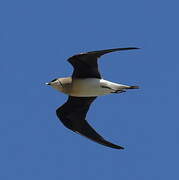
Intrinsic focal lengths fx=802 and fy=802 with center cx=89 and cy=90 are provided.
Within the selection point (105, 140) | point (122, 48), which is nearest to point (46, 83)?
point (105, 140)

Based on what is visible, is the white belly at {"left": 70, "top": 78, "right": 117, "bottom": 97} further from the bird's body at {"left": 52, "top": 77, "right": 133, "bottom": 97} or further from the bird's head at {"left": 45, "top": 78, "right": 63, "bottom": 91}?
the bird's head at {"left": 45, "top": 78, "right": 63, "bottom": 91}

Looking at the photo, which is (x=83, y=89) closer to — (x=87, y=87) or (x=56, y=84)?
(x=87, y=87)

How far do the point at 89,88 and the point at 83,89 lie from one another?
15cm

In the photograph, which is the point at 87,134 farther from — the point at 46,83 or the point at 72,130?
the point at 46,83

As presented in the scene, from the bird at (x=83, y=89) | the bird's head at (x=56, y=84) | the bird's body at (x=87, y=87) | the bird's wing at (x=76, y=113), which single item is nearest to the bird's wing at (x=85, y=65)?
the bird at (x=83, y=89)

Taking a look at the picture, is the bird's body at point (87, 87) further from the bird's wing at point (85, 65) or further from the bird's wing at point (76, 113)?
the bird's wing at point (76, 113)

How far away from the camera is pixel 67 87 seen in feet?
57.9

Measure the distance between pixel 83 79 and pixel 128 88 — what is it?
1143mm

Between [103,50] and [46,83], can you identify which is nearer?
[103,50]

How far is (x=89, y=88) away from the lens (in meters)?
17.4

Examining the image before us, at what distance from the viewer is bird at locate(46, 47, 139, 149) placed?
17.1 metres

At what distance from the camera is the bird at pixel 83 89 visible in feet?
56.2

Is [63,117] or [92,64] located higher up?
[92,64]

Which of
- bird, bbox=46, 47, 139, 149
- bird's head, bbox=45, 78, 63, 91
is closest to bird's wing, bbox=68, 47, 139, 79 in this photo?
bird, bbox=46, 47, 139, 149
